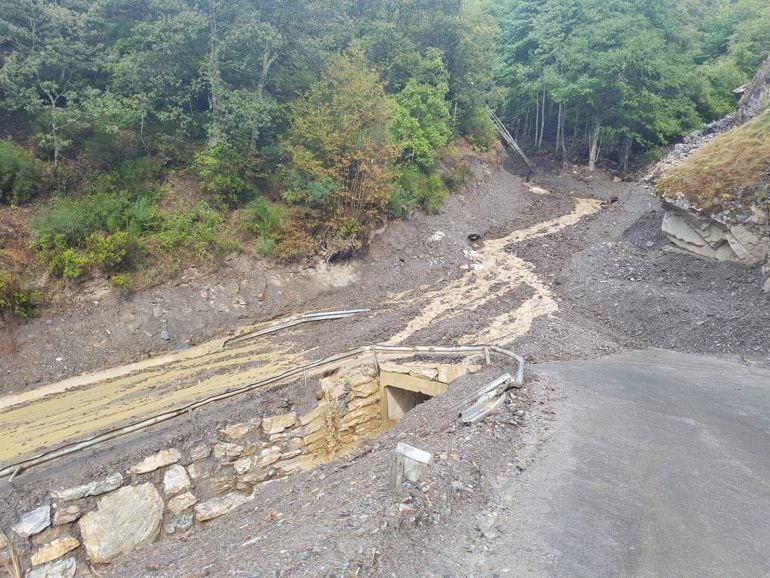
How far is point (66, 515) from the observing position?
802cm

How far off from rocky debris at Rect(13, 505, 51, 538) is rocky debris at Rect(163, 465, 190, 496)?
5.81 feet

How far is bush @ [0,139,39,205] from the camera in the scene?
15700 mm

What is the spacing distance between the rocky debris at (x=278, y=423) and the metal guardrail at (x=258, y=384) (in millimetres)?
801

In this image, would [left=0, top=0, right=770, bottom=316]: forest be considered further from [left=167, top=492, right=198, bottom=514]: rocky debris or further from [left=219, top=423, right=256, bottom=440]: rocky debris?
[left=167, top=492, right=198, bottom=514]: rocky debris

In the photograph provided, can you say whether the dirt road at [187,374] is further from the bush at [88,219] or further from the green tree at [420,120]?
the green tree at [420,120]

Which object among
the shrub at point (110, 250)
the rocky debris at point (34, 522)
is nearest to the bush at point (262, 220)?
the shrub at point (110, 250)

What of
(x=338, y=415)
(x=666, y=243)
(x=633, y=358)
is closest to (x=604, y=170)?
(x=666, y=243)

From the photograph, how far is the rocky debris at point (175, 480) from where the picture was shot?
9.00 meters

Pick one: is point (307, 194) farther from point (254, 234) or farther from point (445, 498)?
point (445, 498)

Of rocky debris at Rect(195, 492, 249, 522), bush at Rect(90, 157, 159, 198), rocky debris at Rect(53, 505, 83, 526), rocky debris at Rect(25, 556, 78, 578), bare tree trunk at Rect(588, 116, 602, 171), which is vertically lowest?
rocky debris at Rect(195, 492, 249, 522)

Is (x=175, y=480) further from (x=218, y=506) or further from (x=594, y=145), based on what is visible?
(x=594, y=145)

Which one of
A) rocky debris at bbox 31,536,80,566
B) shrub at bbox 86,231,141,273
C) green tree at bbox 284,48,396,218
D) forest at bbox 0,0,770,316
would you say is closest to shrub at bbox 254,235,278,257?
forest at bbox 0,0,770,316

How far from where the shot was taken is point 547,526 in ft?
18.0

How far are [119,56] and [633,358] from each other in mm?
20193
